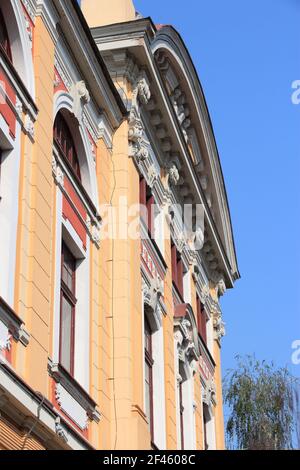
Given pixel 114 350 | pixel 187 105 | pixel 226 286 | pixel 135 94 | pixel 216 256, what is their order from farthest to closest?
pixel 226 286
pixel 216 256
pixel 187 105
pixel 135 94
pixel 114 350

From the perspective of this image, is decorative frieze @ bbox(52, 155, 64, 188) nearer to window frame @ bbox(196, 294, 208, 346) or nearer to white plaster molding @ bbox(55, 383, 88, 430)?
white plaster molding @ bbox(55, 383, 88, 430)

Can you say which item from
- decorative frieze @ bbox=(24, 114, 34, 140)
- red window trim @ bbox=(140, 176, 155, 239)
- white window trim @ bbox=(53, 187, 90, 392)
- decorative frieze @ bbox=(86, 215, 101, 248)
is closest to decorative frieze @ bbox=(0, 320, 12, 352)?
white window trim @ bbox=(53, 187, 90, 392)

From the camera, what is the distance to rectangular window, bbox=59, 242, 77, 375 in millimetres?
17297

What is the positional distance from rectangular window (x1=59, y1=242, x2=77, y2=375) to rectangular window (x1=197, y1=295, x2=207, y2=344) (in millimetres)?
10522

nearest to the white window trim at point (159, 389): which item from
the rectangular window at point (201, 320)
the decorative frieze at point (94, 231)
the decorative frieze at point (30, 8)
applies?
the decorative frieze at point (94, 231)

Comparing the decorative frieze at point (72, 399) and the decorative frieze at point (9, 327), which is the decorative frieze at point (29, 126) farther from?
the decorative frieze at point (72, 399)

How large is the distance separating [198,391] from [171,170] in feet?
19.2

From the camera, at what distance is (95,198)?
20.0 metres

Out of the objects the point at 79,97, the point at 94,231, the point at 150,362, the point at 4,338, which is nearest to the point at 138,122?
the point at 79,97

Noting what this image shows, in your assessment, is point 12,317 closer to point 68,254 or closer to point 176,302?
point 68,254

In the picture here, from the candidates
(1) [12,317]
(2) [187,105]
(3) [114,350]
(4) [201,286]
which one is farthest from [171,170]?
(1) [12,317]

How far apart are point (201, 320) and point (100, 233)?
1020cm

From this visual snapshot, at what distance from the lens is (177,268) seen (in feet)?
87.6

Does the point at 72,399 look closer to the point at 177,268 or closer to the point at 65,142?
the point at 65,142
